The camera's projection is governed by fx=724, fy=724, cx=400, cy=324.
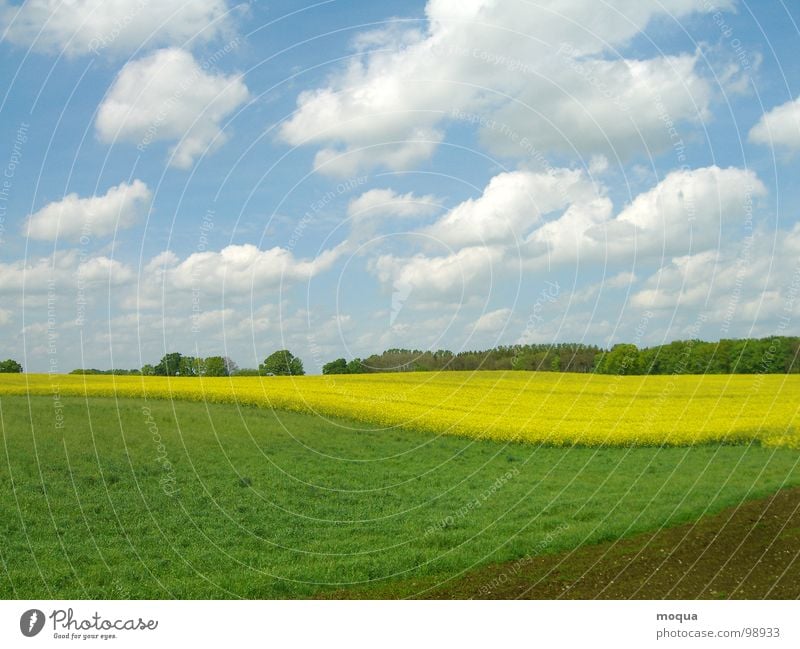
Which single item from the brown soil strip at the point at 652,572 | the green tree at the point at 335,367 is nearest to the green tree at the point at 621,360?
the green tree at the point at 335,367

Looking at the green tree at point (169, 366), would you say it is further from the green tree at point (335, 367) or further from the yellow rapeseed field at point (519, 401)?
the green tree at point (335, 367)

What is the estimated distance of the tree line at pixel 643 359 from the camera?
89.3 feet

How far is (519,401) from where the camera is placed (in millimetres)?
26609

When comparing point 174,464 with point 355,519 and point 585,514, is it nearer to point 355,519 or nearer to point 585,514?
point 355,519

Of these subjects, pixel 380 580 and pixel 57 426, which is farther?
pixel 57 426

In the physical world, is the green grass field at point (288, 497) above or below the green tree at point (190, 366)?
below

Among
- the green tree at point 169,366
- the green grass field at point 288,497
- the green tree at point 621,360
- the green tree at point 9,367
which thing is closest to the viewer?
the green grass field at point 288,497

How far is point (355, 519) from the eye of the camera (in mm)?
13352

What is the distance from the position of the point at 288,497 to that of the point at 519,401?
14024 millimetres

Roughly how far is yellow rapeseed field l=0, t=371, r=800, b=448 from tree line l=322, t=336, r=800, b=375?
59cm

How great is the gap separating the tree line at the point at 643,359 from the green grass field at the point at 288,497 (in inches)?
318

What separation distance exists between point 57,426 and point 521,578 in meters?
12.0

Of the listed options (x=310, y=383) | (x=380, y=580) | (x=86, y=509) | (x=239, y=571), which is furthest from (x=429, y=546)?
(x=310, y=383)

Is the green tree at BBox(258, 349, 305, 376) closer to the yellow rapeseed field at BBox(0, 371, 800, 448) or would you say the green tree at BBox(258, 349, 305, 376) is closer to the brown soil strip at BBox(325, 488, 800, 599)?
the yellow rapeseed field at BBox(0, 371, 800, 448)
